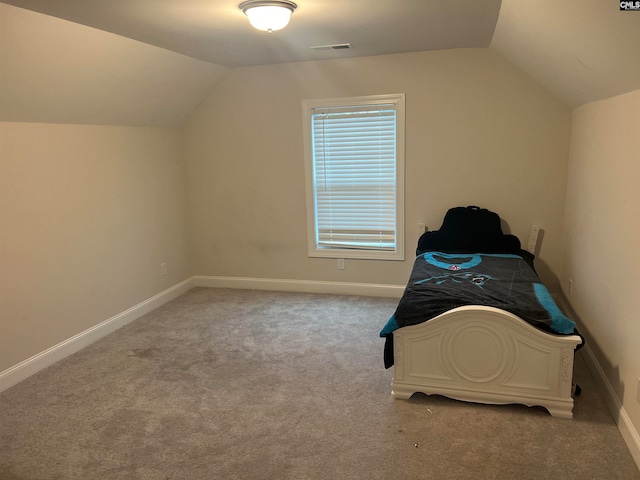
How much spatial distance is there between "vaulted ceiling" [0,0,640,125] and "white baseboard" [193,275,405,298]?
1.85 meters

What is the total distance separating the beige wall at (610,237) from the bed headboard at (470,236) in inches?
19.8

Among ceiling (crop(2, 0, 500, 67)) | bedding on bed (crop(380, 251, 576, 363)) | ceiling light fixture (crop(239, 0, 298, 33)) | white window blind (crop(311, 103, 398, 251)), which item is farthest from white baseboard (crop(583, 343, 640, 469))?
ceiling light fixture (crop(239, 0, 298, 33))

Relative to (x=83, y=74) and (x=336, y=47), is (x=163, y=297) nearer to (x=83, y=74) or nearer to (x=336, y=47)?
(x=83, y=74)

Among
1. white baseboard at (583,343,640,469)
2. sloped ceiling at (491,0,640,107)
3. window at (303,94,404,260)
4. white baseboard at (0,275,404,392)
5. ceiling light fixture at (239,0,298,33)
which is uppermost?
ceiling light fixture at (239,0,298,33)

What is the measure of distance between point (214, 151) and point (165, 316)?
65.9 inches

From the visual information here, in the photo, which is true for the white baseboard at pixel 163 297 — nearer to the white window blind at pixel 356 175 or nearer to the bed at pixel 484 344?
the white window blind at pixel 356 175

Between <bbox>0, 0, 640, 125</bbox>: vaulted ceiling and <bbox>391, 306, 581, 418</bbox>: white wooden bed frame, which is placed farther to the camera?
<bbox>391, 306, 581, 418</bbox>: white wooden bed frame

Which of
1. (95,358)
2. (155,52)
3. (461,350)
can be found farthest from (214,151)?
(461,350)

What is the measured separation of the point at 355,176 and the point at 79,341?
105 inches

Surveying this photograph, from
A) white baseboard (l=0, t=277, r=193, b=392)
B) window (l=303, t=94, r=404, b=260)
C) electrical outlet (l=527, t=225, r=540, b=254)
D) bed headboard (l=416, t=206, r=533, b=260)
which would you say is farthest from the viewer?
window (l=303, t=94, r=404, b=260)

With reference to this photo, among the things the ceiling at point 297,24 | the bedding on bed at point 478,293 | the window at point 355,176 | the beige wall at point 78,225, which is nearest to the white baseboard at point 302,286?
the window at point 355,176

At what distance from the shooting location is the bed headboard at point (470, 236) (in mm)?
3863

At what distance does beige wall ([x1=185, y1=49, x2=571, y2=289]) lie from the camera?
154 inches

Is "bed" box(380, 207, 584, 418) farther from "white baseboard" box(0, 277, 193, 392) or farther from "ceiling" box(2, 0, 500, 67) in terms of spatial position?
"white baseboard" box(0, 277, 193, 392)
